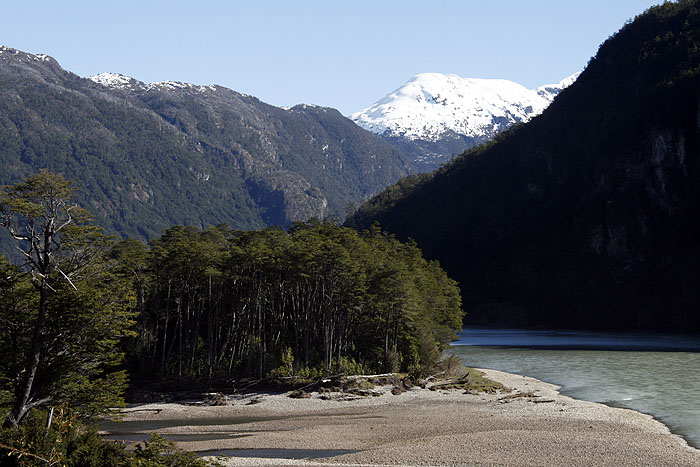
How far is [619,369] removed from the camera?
68312 millimetres

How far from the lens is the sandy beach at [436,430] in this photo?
30.0 meters

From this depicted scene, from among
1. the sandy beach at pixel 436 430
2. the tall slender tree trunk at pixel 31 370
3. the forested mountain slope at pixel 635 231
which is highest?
the forested mountain slope at pixel 635 231

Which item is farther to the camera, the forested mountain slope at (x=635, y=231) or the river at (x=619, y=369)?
the forested mountain slope at (x=635, y=231)

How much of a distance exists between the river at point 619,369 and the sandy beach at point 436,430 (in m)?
2.68

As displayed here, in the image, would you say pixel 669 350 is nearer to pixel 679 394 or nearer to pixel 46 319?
pixel 679 394

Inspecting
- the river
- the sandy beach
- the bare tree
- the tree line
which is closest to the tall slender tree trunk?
the bare tree

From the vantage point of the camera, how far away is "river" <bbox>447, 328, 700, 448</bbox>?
45.0 metres

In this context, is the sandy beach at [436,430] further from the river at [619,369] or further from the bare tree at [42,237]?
the bare tree at [42,237]

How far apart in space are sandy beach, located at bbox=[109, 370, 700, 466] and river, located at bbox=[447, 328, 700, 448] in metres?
2.68

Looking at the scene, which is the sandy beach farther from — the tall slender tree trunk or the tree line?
the tree line

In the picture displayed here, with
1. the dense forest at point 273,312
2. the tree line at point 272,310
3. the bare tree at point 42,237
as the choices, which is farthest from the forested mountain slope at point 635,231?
the bare tree at point 42,237

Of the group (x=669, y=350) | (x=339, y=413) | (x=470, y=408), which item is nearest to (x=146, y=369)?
(x=339, y=413)

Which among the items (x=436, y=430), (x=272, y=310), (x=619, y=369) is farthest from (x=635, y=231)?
(x=436, y=430)

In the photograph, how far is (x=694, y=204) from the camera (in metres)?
156
